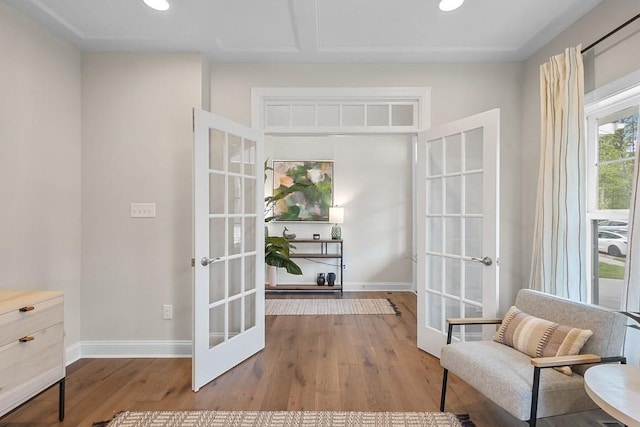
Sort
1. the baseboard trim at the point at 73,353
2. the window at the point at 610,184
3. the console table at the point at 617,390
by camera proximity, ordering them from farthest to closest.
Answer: the baseboard trim at the point at 73,353
the window at the point at 610,184
the console table at the point at 617,390

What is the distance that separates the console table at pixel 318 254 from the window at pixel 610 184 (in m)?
3.37

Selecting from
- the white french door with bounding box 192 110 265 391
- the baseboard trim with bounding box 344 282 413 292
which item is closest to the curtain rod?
the white french door with bounding box 192 110 265 391

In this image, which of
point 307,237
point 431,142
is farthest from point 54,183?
point 307,237

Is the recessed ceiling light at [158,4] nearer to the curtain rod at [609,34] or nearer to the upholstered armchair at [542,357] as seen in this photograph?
the curtain rod at [609,34]

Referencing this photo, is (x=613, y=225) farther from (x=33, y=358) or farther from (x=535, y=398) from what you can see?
(x=33, y=358)

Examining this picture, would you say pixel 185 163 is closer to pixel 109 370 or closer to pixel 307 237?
pixel 109 370

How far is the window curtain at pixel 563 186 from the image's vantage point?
222cm

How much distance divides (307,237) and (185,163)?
3.08 meters

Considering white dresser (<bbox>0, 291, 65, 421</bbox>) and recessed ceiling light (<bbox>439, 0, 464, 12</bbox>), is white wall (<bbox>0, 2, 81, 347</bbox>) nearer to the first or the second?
white dresser (<bbox>0, 291, 65, 421</bbox>)

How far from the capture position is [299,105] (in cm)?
313

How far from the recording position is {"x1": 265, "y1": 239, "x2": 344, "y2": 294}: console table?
17.5 feet

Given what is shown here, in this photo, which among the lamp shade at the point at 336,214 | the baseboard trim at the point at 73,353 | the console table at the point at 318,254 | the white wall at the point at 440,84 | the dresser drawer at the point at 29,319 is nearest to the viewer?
the dresser drawer at the point at 29,319

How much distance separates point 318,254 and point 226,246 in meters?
2.97

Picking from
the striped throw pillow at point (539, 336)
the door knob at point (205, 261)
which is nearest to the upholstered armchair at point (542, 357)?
the striped throw pillow at point (539, 336)
